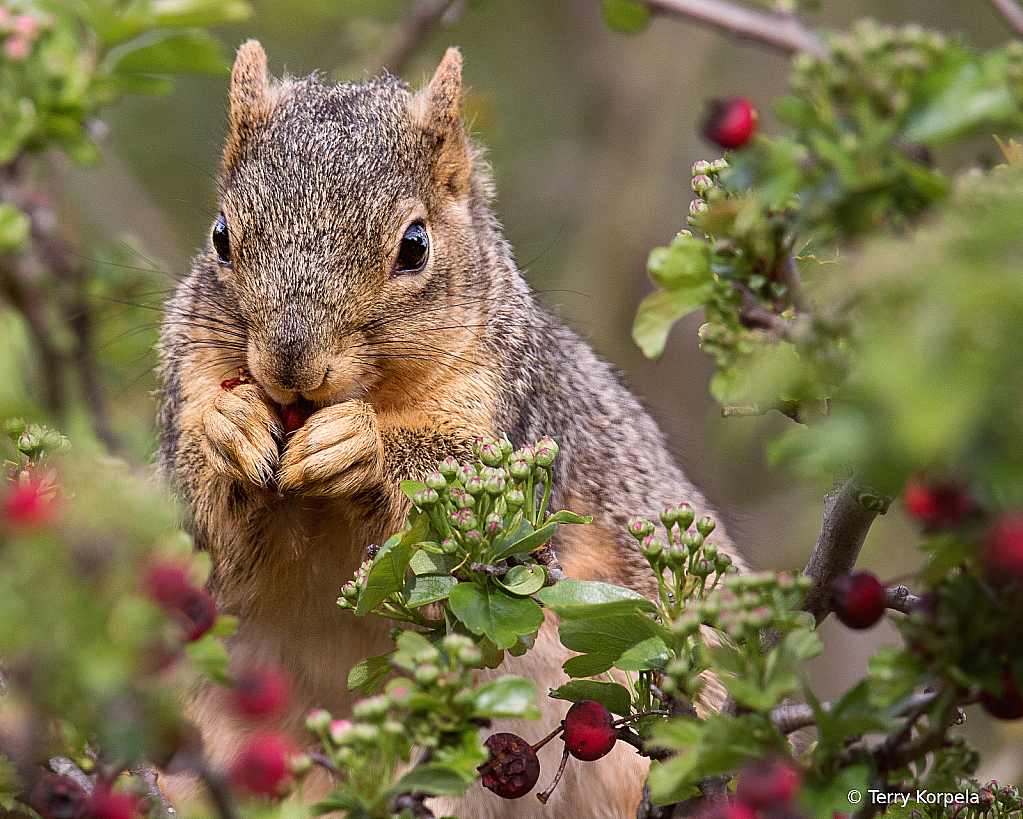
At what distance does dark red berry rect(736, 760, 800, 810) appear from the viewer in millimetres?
1145

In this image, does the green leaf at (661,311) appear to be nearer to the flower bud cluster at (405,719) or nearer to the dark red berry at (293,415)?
the flower bud cluster at (405,719)

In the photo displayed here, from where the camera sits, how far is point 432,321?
2.69 metres

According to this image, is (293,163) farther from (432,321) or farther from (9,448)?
(9,448)

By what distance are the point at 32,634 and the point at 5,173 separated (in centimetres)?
174

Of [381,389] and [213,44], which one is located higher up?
[213,44]

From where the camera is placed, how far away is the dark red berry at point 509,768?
6.02 ft

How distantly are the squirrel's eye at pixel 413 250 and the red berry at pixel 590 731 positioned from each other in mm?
1213

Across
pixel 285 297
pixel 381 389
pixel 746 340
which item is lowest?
pixel 381 389

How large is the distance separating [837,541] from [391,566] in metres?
0.71

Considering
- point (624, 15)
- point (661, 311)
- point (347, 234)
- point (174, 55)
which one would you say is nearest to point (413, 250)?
point (347, 234)

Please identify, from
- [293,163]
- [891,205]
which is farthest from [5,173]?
[891,205]

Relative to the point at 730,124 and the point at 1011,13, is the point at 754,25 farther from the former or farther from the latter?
the point at 1011,13

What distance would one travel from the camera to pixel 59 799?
1.42 meters

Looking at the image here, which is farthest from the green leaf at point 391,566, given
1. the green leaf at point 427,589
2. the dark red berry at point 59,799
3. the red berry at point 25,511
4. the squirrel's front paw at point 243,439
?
the squirrel's front paw at point 243,439
